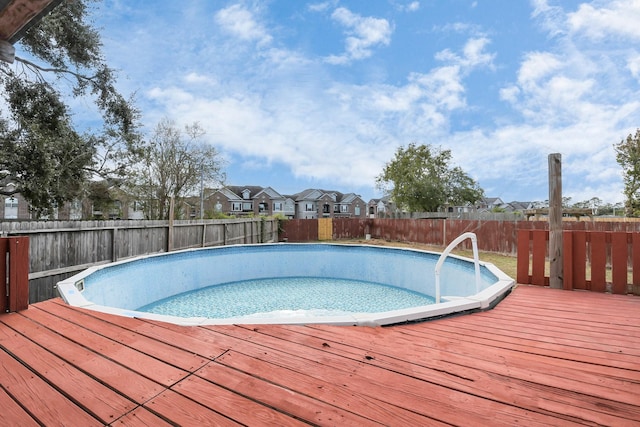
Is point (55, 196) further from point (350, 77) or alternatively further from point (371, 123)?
point (371, 123)

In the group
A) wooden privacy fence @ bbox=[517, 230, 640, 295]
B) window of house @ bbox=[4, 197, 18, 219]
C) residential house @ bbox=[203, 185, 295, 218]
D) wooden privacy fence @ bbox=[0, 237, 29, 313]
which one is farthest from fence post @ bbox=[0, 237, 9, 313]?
residential house @ bbox=[203, 185, 295, 218]

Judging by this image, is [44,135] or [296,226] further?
[296,226]

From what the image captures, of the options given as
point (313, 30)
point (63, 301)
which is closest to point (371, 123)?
point (313, 30)

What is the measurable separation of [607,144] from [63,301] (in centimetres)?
2405

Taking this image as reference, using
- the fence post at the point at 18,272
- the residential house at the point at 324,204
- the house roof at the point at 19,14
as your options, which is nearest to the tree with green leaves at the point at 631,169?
the house roof at the point at 19,14

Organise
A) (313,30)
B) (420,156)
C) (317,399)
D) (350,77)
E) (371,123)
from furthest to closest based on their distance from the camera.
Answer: (420,156) → (371,123) → (350,77) → (313,30) → (317,399)

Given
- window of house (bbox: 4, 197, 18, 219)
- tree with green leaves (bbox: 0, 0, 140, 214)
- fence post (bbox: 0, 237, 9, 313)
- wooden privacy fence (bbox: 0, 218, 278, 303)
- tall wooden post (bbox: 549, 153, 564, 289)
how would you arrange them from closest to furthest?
1. fence post (bbox: 0, 237, 9, 313)
2. tall wooden post (bbox: 549, 153, 564, 289)
3. wooden privacy fence (bbox: 0, 218, 278, 303)
4. tree with green leaves (bbox: 0, 0, 140, 214)
5. window of house (bbox: 4, 197, 18, 219)

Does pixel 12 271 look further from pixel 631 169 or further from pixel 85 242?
pixel 631 169

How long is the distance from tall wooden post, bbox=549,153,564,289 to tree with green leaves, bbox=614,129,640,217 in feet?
59.4

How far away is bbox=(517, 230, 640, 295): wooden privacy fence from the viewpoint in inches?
143

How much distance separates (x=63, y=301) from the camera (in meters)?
3.12

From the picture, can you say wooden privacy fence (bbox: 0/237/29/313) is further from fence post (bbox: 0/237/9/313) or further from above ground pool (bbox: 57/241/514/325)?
above ground pool (bbox: 57/241/514/325)

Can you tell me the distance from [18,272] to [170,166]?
13.8 meters

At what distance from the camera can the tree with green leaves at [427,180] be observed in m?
27.4
